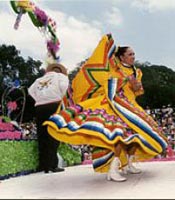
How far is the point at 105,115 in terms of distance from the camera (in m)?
4.74

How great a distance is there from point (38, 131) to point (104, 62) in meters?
1.66

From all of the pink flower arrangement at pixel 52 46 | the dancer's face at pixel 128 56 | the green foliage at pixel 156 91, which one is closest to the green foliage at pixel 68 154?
the pink flower arrangement at pixel 52 46

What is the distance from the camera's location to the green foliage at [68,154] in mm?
7383

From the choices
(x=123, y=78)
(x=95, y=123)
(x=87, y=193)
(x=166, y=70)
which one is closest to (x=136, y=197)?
(x=87, y=193)

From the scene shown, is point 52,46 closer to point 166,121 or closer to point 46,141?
point 46,141

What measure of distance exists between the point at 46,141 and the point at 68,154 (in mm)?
1166

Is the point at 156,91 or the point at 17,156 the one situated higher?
the point at 156,91

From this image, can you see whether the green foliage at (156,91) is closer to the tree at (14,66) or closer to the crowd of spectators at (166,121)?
the tree at (14,66)

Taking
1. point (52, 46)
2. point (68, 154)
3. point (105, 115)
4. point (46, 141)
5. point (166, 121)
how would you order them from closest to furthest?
1. point (105, 115)
2. point (46, 141)
3. point (52, 46)
4. point (68, 154)
5. point (166, 121)

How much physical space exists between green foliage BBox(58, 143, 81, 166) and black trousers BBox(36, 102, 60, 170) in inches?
36.0

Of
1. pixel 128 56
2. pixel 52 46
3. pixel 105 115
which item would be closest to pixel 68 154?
pixel 52 46

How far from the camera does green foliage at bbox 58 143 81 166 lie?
7383 mm

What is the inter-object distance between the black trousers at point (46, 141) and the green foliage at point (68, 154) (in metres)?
0.92

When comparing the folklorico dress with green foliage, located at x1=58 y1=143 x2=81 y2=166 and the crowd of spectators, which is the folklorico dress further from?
the crowd of spectators
